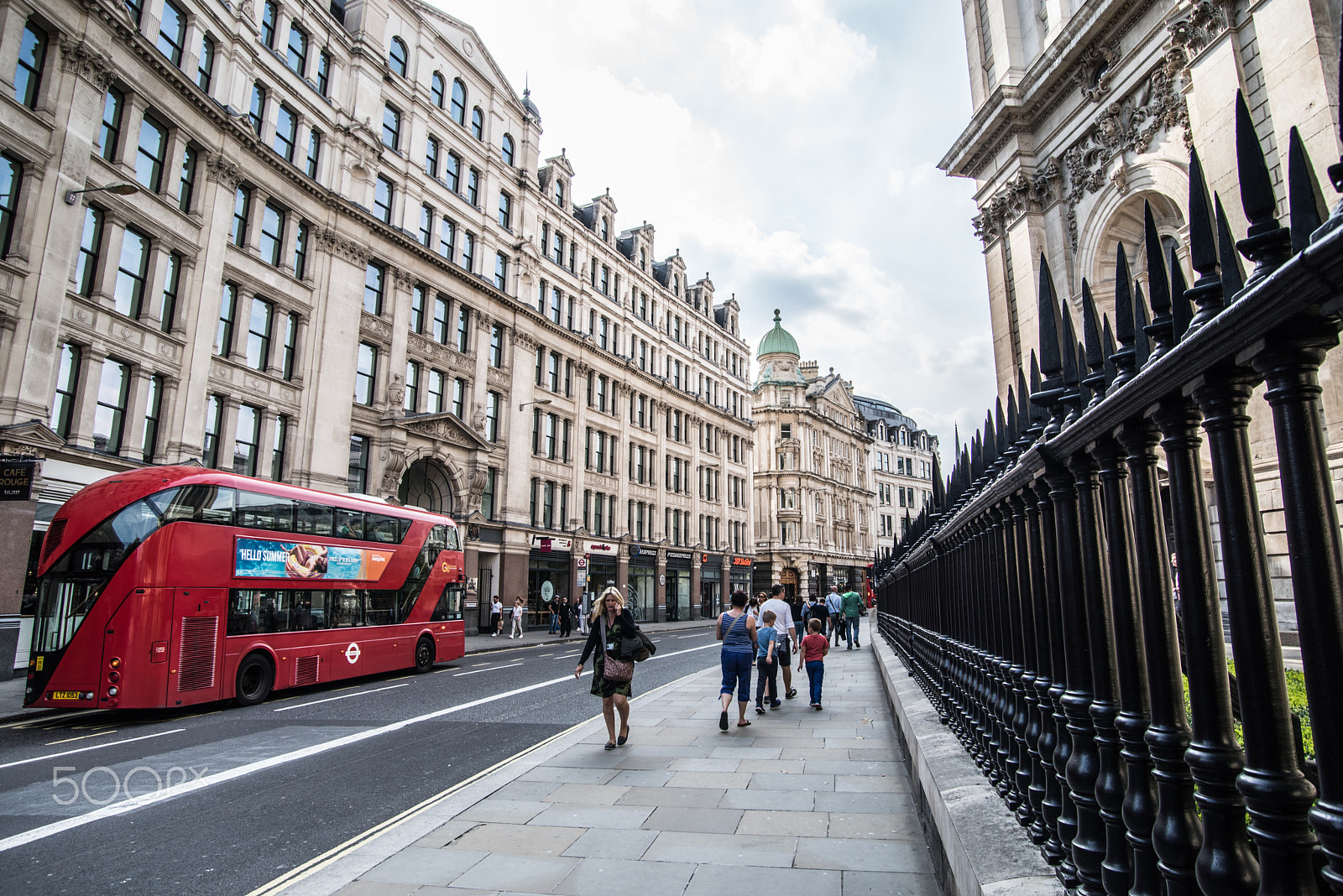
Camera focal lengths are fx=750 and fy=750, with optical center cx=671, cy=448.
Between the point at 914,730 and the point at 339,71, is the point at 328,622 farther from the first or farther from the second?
the point at 339,71

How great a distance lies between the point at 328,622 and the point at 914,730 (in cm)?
1340

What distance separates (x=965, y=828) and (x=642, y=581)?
4219 cm

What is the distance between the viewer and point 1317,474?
1.47m

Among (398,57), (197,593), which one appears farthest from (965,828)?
(398,57)

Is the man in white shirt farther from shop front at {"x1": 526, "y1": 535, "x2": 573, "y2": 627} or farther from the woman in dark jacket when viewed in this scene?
shop front at {"x1": 526, "y1": 535, "x2": 573, "y2": 627}

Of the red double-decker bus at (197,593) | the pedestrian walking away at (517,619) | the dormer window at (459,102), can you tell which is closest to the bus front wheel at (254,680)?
the red double-decker bus at (197,593)

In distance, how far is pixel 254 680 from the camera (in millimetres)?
13891

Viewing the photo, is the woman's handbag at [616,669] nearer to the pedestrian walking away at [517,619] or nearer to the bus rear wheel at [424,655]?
the bus rear wheel at [424,655]

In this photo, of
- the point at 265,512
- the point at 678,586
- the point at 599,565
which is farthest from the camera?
the point at 678,586

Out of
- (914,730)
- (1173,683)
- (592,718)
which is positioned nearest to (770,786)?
(914,730)

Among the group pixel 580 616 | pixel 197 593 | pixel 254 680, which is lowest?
pixel 254 680

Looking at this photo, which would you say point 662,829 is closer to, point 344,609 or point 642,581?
point 344,609

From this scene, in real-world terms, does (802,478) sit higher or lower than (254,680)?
higher

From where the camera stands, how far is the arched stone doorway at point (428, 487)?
30.1m
